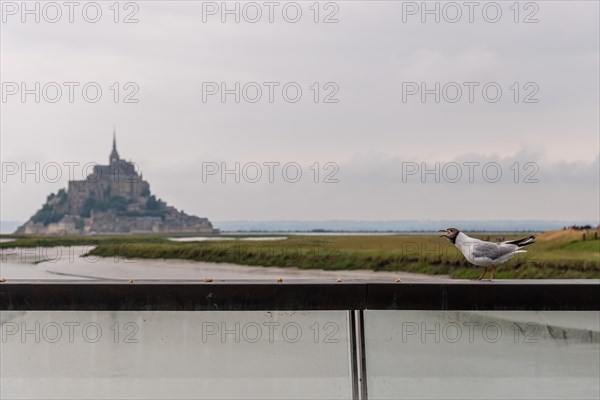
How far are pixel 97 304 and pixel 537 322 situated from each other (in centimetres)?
177

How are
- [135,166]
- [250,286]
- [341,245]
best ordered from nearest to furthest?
1. [250,286]
2. [341,245]
3. [135,166]

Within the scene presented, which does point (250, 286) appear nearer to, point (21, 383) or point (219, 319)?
point (219, 319)

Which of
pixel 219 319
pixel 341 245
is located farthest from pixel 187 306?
pixel 341 245

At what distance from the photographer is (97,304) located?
3.13 m

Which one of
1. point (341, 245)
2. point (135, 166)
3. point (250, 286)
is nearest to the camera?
point (250, 286)

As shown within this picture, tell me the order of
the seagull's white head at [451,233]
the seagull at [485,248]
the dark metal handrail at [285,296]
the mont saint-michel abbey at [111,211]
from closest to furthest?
the dark metal handrail at [285,296]
the seagull at [485,248]
the seagull's white head at [451,233]
the mont saint-michel abbey at [111,211]

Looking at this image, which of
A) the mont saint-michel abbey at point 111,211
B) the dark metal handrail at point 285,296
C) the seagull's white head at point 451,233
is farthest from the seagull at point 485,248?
the mont saint-michel abbey at point 111,211

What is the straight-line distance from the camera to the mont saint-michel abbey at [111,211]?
28.2m

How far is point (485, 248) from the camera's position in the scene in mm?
3576

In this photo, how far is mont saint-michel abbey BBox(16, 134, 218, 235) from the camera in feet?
92.5

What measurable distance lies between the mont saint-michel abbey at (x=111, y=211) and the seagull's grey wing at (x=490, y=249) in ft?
81.4

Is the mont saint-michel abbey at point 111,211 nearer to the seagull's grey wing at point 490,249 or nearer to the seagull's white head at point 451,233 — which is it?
the seagull's white head at point 451,233

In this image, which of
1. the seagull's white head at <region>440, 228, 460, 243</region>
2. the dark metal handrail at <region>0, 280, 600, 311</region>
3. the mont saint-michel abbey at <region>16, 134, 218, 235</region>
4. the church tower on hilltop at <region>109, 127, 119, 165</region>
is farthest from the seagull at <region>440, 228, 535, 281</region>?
the mont saint-michel abbey at <region>16, 134, 218, 235</region>

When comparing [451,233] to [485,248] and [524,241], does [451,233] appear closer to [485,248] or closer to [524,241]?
[485,248]
